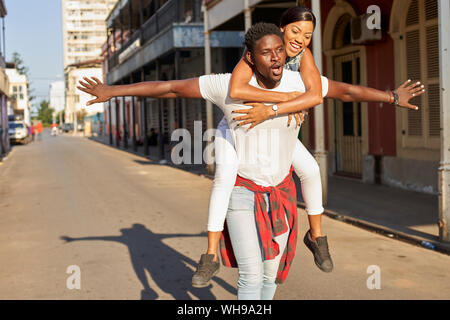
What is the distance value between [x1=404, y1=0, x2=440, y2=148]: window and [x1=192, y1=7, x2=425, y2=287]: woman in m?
7.79

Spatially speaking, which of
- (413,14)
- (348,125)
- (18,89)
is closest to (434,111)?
(413,14)

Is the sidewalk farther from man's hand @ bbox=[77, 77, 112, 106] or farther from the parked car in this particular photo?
the parked car

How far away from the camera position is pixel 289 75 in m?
3.11

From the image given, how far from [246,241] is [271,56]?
953mm

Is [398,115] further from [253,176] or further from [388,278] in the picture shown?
[253,176]

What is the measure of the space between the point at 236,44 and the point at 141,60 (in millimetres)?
8023

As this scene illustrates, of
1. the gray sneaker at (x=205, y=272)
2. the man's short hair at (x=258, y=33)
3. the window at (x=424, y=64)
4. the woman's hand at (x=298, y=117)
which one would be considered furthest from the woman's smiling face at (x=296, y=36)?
the window at (x=424, y=64)

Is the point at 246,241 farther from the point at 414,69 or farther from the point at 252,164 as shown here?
the point at 414,69

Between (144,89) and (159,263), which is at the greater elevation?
(144,89)

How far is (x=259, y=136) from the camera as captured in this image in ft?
9.93

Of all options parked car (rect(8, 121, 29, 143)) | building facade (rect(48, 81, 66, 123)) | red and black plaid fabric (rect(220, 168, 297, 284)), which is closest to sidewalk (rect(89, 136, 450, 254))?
red and black plaid fabric (rect(220, 168, 297, 284))

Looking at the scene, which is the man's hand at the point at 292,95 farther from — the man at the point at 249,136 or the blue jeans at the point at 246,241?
the blue jeans at the point at 246,241

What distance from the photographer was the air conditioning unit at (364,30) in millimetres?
11902

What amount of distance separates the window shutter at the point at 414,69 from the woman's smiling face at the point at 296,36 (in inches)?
330
